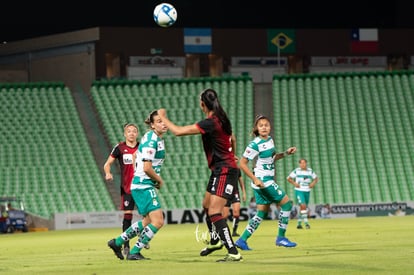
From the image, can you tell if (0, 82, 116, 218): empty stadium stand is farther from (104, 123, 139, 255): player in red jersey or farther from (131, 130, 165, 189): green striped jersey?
(131, 130, 165, 189): green striped jersey

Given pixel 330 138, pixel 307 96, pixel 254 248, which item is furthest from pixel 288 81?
pixel 254 248

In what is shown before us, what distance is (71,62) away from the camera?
50031 mm

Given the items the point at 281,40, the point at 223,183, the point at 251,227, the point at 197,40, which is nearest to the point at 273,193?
the point at 251,227

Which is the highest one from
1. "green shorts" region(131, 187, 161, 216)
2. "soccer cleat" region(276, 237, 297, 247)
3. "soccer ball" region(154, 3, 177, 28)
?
"soccer ball" region(154, 3, 177, 28)

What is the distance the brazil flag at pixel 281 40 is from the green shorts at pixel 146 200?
38049mm

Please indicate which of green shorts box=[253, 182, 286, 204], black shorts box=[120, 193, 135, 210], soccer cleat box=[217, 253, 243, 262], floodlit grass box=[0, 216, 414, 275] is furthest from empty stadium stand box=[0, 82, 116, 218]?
soccer cleat box=[217, 253, 243, 262]

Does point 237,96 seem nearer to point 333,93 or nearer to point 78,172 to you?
point 333,93

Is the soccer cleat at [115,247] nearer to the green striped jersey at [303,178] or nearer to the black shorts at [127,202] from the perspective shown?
the black shorts at [127,202]

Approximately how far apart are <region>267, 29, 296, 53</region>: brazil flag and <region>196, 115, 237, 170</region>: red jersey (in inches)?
1521

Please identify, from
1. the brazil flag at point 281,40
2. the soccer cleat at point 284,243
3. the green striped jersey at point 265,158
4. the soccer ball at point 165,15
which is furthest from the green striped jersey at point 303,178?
the brazil flag at point 281,40

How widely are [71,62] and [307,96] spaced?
12.3 metres

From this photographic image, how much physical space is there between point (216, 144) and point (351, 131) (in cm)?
3341

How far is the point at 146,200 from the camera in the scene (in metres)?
14.8

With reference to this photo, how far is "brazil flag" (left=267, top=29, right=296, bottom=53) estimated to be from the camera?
171ft
